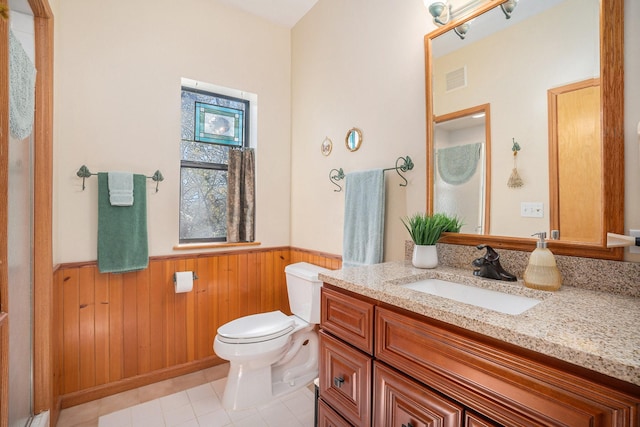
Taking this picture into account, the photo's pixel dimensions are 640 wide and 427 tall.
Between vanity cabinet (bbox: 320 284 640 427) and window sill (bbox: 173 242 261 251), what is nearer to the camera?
vanity cabinet (bbox: 320 284 640 427)

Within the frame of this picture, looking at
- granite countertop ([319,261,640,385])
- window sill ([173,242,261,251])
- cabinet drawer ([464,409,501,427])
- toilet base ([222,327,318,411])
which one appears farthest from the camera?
window sill ([173,242,261,251])

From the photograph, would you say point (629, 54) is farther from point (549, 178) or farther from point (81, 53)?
point (81, 53)

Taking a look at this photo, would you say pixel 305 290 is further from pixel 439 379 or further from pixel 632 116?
pixel 632 116

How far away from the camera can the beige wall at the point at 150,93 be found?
1.88m

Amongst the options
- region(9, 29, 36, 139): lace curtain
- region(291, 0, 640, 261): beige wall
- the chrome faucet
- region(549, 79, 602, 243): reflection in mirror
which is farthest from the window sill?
region(549, 79, 602, 243): reflection in mirror

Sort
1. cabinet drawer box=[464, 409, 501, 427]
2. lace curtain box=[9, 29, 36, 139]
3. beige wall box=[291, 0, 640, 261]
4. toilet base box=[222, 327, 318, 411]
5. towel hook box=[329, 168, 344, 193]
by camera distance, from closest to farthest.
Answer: cabinet drawer box=[464, 409, 501, 427] < lace curtain box=[9, 29, 36, 139] < beige wall box=[291, 0, 640, 261] < toilet base box=[222, 327, 318, 411] < towel hook box=[329, 168, 344, 193]

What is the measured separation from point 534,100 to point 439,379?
3.58 ft

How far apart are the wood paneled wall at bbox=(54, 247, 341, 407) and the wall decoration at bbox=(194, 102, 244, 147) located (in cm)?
93

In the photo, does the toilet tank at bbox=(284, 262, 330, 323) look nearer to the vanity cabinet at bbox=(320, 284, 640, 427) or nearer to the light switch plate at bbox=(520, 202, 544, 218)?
the vanity cabinet at bbox=(320, 284, 640, 427)

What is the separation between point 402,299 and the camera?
3.16 feet

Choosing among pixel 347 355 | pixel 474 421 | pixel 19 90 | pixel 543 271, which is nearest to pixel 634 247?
pixel 543 271

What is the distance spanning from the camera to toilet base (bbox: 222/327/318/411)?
186 centimetres

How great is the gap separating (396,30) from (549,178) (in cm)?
117

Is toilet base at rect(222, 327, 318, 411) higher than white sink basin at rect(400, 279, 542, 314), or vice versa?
white sink basin at rect(400, 279, 542, 314)
